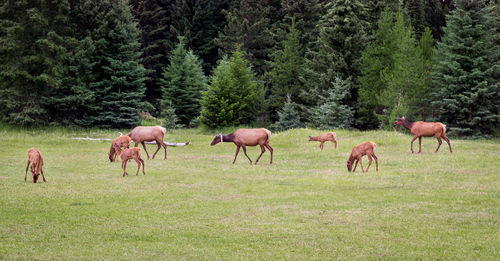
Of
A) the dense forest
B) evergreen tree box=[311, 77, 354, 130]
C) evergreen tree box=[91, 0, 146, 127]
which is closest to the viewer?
the dense forest

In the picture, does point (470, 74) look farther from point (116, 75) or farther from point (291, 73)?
point (116, 75)

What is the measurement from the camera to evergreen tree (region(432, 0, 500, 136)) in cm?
4384

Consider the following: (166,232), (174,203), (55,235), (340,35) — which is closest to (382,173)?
(174,203)

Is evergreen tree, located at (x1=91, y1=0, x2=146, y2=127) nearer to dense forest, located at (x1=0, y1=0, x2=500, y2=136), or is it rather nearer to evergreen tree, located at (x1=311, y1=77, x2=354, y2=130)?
dense forest, located at (x1=0, y1=0, x2=500, y2=136)

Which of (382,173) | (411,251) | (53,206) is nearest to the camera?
(411,251)

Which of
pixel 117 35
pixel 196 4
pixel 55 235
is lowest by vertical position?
pixel 55 235

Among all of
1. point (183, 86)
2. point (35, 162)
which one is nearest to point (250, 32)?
point (183, 86)

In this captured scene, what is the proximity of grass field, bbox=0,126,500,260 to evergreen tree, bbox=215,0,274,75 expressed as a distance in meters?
43.3

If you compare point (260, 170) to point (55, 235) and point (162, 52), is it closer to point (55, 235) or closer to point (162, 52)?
point (55, 235)

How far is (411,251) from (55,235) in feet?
25.9

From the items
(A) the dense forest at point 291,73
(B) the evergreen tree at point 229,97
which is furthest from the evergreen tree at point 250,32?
(B) the evergreen tree at point 229,97

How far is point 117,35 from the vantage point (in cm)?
5181

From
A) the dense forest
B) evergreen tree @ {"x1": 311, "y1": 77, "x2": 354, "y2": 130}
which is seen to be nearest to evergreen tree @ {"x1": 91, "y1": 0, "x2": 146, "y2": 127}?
the dense forest

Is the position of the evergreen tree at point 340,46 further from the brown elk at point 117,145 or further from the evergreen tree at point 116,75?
the brown elk at point 117,145
